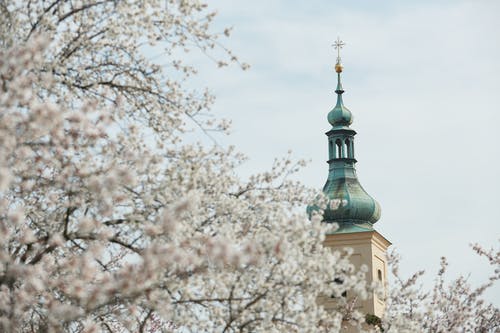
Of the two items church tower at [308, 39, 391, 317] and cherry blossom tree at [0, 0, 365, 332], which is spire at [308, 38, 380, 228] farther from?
cherry blossom tree at [0, 0, 365, 332]

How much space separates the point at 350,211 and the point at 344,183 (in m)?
1.63

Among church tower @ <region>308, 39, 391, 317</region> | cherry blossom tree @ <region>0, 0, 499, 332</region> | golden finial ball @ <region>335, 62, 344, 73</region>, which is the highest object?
golden finial ball @ <region>335, 62, 344, 73</region>

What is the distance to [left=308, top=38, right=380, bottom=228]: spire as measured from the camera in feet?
137

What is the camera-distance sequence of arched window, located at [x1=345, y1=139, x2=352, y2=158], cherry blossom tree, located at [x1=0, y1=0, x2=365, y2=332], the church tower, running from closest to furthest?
cherry blossom tree, located at [x1=0, y1=0, x2=365, y2=332], the church tower, arched window, located at [x1=345, y1=139, x2=352, y2=158]

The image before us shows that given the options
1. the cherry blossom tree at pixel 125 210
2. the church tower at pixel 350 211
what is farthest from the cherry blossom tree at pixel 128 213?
the church tower at pixel 350 211

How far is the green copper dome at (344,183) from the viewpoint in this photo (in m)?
41.7

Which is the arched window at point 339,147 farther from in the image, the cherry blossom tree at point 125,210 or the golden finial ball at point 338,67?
the cherry blossom tree at point 125,210

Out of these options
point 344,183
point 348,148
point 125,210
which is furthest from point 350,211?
point 125,210

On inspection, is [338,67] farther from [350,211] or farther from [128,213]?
[128,213]

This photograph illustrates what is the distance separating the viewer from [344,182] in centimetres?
4281

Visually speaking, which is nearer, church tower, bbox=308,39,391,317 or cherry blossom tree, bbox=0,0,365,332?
cherry blossom tree, bbox=0,0,365,332

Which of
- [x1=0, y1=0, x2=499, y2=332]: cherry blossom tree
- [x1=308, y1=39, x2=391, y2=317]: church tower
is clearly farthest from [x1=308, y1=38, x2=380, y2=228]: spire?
[x1=0, y1=0, x2=499, y2=332]: cherry blossom tree

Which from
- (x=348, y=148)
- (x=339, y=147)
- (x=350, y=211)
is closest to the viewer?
(x=350, y=211)

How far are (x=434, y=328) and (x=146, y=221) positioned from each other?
44.9 feet
